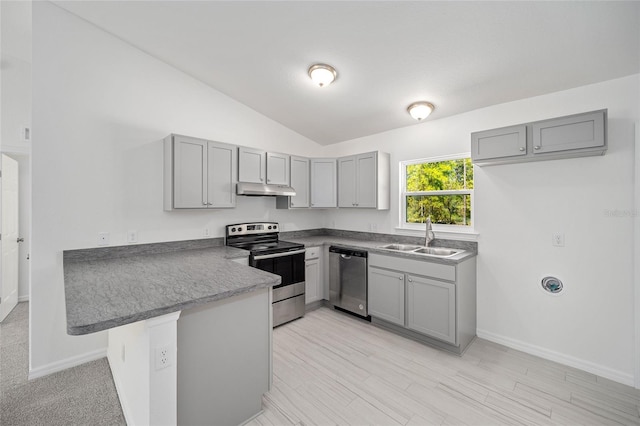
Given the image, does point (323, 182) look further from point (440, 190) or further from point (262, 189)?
point (440, 190)

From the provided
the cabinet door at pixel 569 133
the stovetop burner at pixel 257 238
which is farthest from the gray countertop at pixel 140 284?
the cabinet door at pixel 569 133

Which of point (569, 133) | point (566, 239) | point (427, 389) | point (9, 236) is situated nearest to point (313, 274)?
point (427, 389)

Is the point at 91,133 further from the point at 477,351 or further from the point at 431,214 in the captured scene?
the point at 477,351

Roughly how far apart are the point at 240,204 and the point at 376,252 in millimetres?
1956

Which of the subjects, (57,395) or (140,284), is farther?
(57,395)

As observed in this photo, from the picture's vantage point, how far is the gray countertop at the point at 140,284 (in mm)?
1255

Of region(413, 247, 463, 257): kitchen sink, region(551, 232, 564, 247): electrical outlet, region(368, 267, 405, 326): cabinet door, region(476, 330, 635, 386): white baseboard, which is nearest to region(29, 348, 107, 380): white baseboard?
region(368, 267, 405, 326): cabinet door

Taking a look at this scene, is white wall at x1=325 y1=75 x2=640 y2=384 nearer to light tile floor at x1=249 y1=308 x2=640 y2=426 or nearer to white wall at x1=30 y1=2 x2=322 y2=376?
light tile floor at x1=249 y1=308 x2=640 y2=426

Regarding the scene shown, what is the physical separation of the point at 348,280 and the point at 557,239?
90.0 inches

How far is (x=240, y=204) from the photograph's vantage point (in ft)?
12.3

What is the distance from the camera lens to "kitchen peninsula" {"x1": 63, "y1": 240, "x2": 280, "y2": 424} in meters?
1.34

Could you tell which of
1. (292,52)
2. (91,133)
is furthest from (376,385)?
(91,133)

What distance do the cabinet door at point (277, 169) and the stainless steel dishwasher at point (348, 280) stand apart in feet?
3.97

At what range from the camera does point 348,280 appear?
3.65 metres
